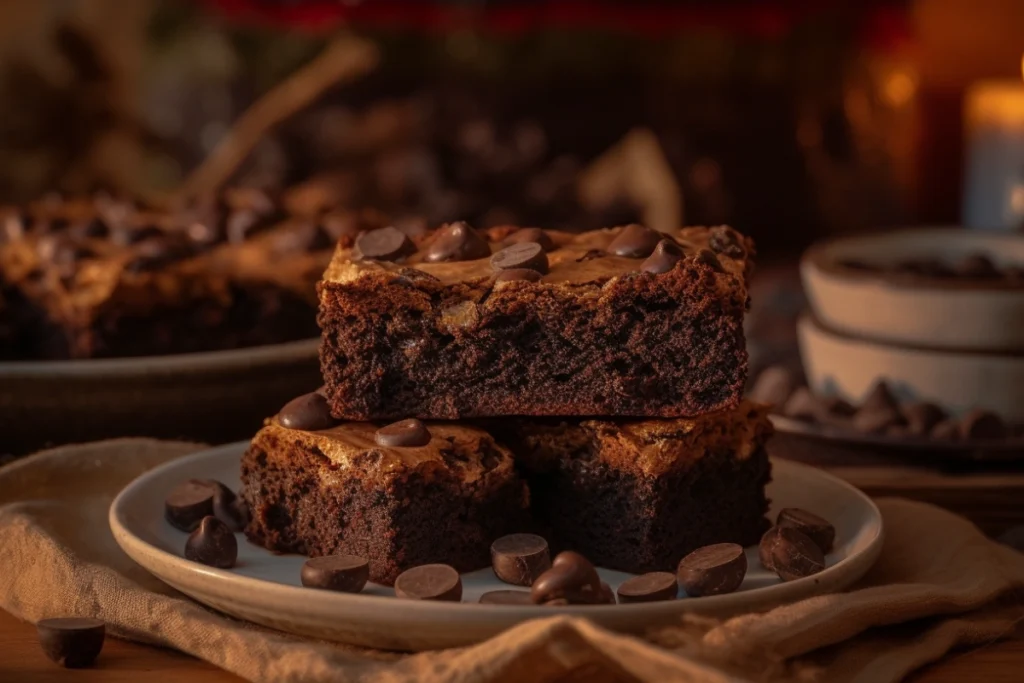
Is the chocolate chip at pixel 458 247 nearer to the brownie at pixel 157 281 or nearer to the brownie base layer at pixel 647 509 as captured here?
the brownie base layer at pixel 647 509

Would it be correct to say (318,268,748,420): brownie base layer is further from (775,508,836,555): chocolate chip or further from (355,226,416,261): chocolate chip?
(775,508,836,555): chocolate chip

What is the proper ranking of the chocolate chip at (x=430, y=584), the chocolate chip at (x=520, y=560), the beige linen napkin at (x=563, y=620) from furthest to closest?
1. the chocolate chip at (x=520, y=560)
2. the chocolate chip at (x=430, y=584)
3. the beige linen napkin at (x=563, y=620)

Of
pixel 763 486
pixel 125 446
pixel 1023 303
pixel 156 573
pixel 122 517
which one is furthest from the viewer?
pixel 1023 303

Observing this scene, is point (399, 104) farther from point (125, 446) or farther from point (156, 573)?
point (156, 573)

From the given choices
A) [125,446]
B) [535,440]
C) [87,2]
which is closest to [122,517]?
[125,446]

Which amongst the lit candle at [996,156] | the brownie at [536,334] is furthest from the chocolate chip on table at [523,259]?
the lit candle at [996,156]

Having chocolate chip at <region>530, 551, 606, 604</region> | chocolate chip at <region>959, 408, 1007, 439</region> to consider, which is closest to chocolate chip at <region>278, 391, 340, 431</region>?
chocolate chip at <region>530, 551, 606, 604</region>
